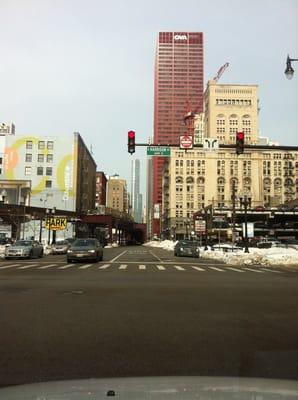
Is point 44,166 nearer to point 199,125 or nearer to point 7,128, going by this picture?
point 7,128

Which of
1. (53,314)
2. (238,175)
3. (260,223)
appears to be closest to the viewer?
(53,314)

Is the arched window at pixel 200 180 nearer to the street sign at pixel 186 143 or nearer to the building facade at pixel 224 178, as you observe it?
the building facade at pixel 224 178

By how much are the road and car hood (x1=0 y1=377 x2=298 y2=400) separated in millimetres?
1049

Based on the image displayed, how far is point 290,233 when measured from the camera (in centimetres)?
13812

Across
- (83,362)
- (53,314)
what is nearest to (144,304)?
(53,314)

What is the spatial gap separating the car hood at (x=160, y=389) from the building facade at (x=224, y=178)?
15447 cm

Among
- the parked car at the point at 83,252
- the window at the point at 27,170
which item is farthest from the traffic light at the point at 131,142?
the window at the point at 27,170

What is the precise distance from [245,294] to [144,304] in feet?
12.5

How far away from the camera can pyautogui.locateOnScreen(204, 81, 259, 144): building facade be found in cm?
15738

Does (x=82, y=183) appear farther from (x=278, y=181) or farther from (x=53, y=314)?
(x=53, y=314)

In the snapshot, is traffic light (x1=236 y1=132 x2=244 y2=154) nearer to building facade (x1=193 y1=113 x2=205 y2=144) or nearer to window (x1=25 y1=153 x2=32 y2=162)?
window (x1=25 y1=153 x2=32 y2=162)

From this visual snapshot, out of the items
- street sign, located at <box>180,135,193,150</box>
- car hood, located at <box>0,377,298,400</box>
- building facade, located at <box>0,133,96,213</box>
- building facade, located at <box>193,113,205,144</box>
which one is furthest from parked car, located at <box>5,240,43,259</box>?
building facade, located at <box>193,113,205,144</box>

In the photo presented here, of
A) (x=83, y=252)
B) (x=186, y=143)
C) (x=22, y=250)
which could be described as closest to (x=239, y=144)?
(x=186, y=143)

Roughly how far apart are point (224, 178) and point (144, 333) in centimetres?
15556
